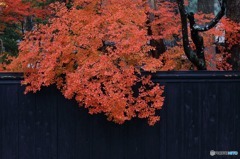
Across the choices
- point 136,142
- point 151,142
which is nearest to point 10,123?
point 136,142

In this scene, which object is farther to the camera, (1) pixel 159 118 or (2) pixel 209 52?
(2) pixel 209 52

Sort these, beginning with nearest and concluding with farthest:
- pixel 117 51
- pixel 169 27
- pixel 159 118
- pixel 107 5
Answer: pixel 117 51
pixel 159 118
pixel 107 5
pixel 169 27

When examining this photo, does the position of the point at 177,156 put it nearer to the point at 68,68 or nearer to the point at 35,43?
the point at 68,68

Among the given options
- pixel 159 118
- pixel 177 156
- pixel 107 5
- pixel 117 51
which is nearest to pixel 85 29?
pixel 117 51

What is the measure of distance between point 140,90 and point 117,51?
1.00 m

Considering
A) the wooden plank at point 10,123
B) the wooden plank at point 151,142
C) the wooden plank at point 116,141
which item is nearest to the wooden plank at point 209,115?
the wooden plank at point 151,142

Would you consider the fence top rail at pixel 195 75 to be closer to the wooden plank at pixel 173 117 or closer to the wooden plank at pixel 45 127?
the wooden plank at pixel 173 117

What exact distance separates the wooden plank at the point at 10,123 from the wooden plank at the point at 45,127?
458 mm

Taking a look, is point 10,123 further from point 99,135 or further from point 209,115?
point 209,115

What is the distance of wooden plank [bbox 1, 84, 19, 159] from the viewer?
8406 mm

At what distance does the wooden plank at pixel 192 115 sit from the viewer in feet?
27.2

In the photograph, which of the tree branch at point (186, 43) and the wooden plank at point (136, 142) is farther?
the tree branch at point (186, 43)

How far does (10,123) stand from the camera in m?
8.41

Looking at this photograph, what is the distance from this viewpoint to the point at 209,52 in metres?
10.8
